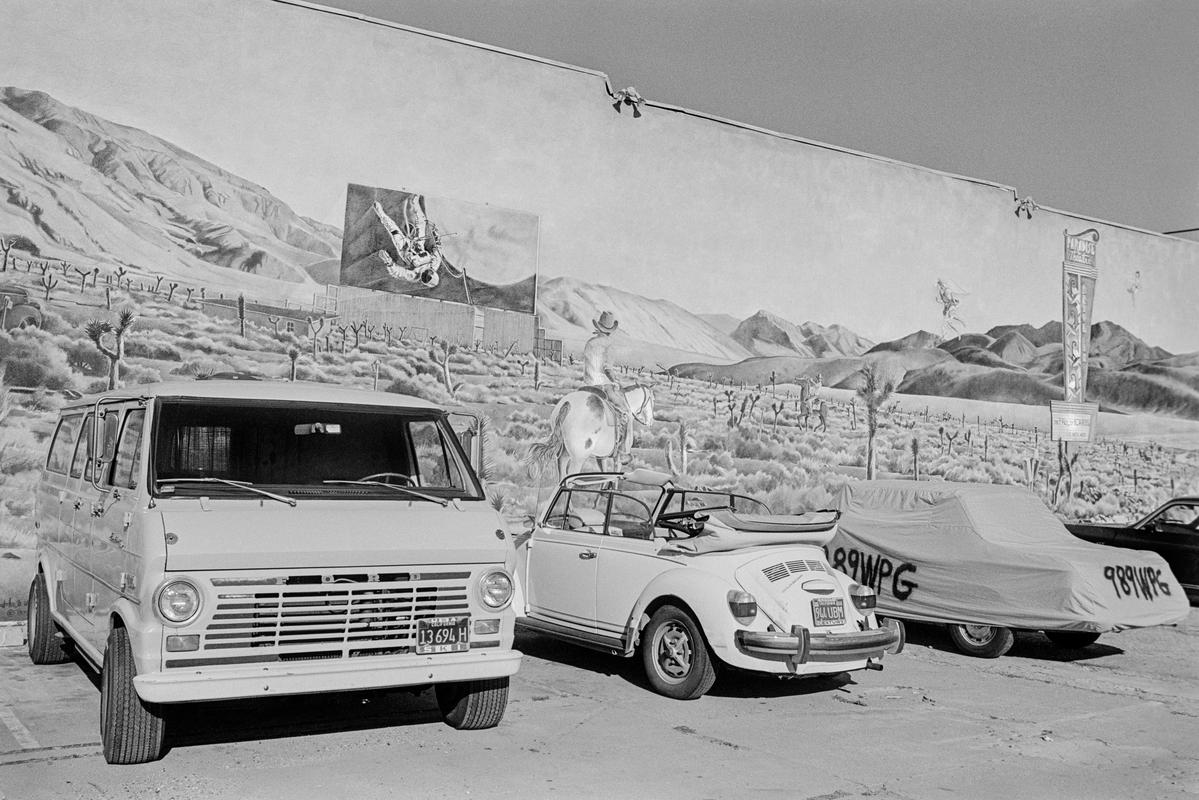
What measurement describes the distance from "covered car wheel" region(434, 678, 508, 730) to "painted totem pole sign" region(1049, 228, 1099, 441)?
17987mm

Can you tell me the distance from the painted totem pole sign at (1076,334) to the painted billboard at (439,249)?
40.6 feet

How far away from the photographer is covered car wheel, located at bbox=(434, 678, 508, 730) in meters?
6.82

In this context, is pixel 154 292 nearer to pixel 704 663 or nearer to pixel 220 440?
pixel 220 440

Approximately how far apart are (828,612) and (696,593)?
3.09 feet

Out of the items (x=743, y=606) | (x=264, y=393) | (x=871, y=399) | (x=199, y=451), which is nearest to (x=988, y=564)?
(x=743, y=606)

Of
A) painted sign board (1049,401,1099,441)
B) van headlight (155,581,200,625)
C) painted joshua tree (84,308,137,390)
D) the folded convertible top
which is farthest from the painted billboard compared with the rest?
painted sign board (1049,401,1099,441)

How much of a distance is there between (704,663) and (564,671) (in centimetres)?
Answer: 169

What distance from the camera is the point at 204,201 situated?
12852 millimetres

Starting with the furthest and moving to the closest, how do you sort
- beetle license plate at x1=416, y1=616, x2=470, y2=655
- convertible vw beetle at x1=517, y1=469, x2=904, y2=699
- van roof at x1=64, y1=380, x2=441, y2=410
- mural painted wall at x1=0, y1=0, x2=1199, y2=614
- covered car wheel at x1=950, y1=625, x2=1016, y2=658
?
mural painted wall at x1=0, y1=0, x2=1199, y2=614, covered car wheel at x1=950, y1=625, x2=1016, y2=658, convertible vw beetle at x1=517, y1=469, x2=904, y2=699, van roof at x1=64, y1=380, x2=441, y2=410, beetle license plate at x1=416, y1=616, x2=470, y2=655

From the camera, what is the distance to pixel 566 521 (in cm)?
948

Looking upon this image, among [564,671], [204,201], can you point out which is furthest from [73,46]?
[564,671]

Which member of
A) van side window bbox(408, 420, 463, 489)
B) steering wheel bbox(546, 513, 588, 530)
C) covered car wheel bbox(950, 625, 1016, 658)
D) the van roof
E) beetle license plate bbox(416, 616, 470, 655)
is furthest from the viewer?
covered car wheel bbox(950, 625, 1016, 658)

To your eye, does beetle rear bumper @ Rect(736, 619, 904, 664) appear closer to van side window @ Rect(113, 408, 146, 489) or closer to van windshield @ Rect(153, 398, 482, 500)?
van windshield @ Rect(153, 398, 482, 500)

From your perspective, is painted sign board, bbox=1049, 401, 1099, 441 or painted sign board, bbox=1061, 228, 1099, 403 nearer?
painted sign board, bbox=1049, 401, 1099, 441
